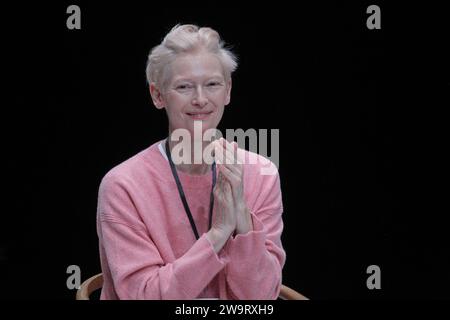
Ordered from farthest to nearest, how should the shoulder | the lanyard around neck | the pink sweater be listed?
the shoulder < the lanyard around neck < the pink sweater

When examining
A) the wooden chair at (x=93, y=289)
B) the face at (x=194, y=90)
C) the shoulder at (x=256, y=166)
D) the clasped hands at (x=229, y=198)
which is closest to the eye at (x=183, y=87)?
the face at (x=194, y=90)

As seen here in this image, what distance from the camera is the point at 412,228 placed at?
9.45 feet

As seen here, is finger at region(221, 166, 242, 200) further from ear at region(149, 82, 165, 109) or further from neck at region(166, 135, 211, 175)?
ear at region(149, 82, 165, 109)

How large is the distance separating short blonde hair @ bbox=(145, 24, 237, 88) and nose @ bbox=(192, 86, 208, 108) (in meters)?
0.10

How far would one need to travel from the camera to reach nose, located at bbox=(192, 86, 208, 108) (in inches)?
75.5

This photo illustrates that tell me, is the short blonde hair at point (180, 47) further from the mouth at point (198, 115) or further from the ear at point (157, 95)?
the mouth at point (198, 115)

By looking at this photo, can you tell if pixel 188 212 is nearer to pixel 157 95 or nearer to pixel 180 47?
pixel 157 95

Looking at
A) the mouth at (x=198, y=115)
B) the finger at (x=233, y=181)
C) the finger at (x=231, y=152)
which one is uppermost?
the mouth at (x=198, y=115)

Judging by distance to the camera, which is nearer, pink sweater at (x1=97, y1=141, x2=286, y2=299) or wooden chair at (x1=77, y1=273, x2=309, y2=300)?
pink sweater at (x1=97, y1=141, x2=286, y2=299)

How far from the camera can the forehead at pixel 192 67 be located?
1.93 meters

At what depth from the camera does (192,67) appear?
1926mm

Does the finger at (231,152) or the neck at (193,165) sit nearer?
the finger at (231,152)

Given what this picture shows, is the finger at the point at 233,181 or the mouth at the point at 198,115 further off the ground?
the mouth at the point at 198,115

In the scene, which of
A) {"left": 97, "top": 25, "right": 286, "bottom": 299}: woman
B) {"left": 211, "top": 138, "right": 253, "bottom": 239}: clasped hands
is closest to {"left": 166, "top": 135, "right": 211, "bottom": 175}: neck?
{"left": 97, "top": 25, "right": 286, "bottom": 299}: woman
